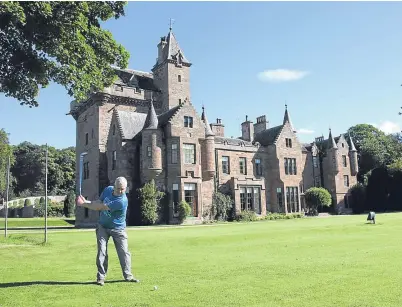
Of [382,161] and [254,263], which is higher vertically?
[382,161]

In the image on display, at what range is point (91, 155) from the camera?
1656 inches

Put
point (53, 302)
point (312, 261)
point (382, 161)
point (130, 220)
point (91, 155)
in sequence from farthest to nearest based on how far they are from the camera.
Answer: point (382, 161), point (91, 155), point (130, 220), point (312, 261), point (53, 302)

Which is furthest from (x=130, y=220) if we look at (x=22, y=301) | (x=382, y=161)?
(x=382, y=161)

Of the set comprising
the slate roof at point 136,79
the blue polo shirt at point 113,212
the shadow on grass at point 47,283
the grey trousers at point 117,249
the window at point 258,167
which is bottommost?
the shadow on grass at point 47,283

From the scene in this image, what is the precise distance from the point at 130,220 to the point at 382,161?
45383 mm

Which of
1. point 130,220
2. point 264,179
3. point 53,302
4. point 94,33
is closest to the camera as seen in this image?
point 53,302

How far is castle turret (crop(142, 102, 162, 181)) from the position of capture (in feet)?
115

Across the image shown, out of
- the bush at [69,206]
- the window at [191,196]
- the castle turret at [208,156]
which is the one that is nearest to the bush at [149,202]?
the window at [191,196]

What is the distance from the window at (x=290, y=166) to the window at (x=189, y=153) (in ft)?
46.0

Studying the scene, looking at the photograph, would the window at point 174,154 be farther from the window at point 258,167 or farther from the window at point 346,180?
the window at point 346,180

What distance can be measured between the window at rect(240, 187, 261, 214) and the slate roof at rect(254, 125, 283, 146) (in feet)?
22.2

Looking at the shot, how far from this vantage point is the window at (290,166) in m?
46.8

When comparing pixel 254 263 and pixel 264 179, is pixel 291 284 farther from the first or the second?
pixel 264 179

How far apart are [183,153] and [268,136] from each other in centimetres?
1525
